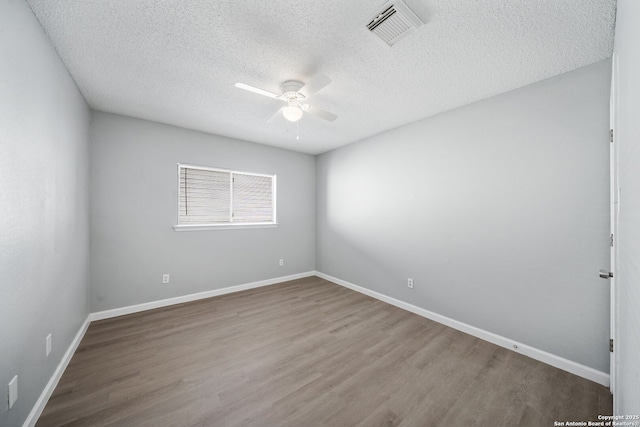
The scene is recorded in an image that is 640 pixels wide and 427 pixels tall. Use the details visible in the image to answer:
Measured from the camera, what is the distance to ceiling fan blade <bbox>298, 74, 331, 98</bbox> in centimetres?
173

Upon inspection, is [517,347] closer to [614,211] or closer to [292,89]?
[614,211]

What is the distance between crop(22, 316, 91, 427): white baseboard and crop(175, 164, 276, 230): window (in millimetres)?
1513

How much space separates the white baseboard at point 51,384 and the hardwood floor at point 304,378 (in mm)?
41

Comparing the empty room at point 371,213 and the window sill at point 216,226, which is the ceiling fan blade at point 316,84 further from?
the window sill at point 216,226

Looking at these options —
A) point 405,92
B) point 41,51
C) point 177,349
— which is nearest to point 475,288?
point 405,92

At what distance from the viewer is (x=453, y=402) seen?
162 centimetres

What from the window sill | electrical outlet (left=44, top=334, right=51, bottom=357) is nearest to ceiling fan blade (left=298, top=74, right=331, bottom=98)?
the window sill

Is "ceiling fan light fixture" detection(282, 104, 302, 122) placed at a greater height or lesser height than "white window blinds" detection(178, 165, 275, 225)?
greater

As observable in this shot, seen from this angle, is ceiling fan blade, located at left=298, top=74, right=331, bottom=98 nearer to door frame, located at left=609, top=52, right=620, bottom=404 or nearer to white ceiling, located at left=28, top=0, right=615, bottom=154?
white ceiling, located at left=28, top=0, right=615, bottom=154

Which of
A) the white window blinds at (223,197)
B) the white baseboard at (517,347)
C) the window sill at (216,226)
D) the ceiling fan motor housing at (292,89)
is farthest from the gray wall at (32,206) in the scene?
the white baseboard at (517,347)

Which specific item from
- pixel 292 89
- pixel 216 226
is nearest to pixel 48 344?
pixel 216 226

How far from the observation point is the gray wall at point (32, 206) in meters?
1.18

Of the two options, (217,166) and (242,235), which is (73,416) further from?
(217,166)

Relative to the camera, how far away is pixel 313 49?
1.72 metres
